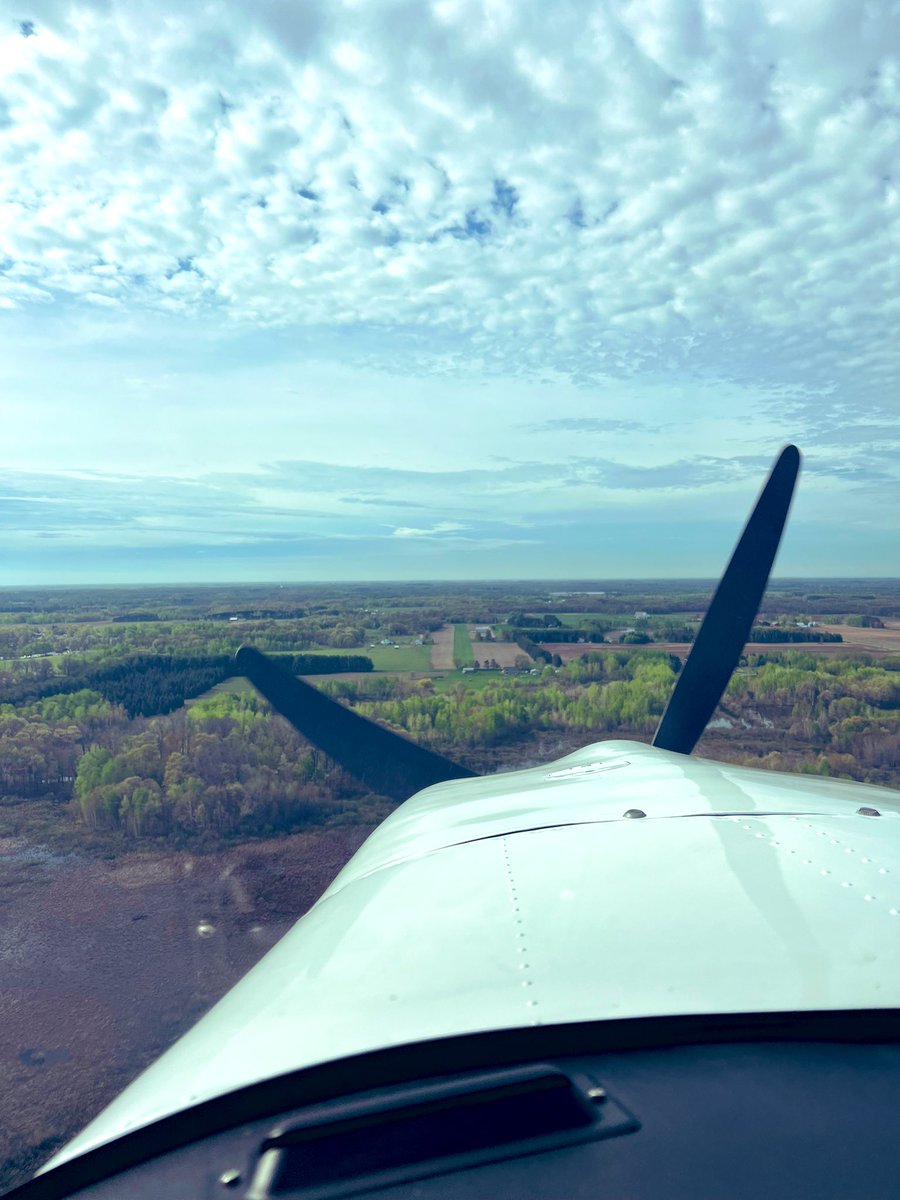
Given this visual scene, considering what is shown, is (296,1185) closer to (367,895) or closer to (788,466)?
(367,895)

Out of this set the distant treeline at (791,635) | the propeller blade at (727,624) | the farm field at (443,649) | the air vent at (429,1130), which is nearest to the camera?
the air vent at (429,1130)

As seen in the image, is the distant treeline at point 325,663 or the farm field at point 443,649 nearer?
the distant treeline at point 325,663

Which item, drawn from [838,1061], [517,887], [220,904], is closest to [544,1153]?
[838,1061]

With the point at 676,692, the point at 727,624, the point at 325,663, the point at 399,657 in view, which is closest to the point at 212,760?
the point at 325,663

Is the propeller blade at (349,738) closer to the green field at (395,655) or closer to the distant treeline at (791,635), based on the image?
the green field at (395,655)

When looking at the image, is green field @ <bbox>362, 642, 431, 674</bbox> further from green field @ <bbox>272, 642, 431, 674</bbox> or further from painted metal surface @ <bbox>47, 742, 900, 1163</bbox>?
painted metal surface @ <bbox>47, 742, 900, 1163</bbox>

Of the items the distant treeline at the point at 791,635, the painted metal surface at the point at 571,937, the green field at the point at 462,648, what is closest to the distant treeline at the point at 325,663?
the green field at the point at 462,648
